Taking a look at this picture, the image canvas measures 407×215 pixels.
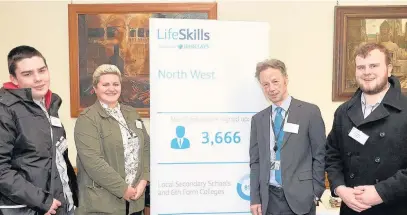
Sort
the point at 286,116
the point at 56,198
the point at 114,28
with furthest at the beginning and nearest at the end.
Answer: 1. the point at 114,28
2. the point at 286,116
3. the point at 56,198

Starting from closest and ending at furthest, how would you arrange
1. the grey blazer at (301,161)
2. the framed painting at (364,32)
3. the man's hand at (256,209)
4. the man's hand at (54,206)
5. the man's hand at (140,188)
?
the man's hand at (54,206), the grey blazer at (301,161), the man's hand at (256,209), the man's hand at (140,188), the framed painting at (364,32)

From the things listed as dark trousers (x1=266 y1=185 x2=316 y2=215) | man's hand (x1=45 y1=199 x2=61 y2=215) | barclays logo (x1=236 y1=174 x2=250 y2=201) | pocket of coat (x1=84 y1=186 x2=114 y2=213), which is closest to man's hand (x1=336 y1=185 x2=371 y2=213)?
dark trousers (x1=266 y1=185 x2=316 y2=215)

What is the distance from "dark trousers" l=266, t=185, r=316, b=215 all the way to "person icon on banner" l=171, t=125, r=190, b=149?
74cm

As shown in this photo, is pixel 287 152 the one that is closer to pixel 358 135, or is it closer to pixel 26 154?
pixel 358 135

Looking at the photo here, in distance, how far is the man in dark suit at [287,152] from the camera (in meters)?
2.28

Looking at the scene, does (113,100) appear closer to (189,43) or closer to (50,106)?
(50,106)

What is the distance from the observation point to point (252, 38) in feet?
9.18

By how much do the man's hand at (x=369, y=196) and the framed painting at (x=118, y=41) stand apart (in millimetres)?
2097

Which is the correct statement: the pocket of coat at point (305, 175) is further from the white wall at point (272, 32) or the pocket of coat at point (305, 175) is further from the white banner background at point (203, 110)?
the white wall at point (272, 32)

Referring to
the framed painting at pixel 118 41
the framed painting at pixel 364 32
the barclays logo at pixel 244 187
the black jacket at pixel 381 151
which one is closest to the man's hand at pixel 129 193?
the barclays logo at pixel 244 187

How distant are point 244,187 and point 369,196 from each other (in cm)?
108

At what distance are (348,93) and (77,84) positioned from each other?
99.5 inches

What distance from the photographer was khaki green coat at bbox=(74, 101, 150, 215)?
2500 mm

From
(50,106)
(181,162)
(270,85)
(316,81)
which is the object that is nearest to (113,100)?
(50,106)
